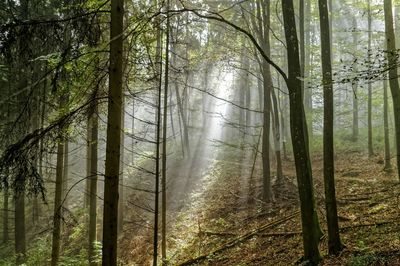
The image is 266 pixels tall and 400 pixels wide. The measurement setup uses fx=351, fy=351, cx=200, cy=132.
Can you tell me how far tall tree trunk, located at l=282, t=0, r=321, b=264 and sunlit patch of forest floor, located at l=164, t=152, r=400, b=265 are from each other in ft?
2.11

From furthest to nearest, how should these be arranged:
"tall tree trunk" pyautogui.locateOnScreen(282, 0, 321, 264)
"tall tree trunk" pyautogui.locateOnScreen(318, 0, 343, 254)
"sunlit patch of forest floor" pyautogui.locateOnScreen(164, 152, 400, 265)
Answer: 1. "sunlit patch of forest floor" pyautogui.locateOnScreen(164, 152, 400, 265)
2. "tall tree trunk" pyautogui.locateOnScreen(318, 0, 343, 254)
3. "tall tree trunk" pyautogui.locateOnScreen(282, 0, 321, 264)

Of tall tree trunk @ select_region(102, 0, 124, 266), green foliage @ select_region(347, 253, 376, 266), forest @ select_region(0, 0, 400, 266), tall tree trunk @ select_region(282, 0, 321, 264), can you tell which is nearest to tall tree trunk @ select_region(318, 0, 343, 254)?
forest @ select_region(0, 0, 400, 266)

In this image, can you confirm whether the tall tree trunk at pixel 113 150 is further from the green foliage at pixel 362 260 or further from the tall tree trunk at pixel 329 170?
the green foliage at pixel 362 260

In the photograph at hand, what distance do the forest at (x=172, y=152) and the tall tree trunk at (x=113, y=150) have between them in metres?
0.02

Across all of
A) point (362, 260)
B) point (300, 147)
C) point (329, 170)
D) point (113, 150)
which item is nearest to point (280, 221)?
point (329, 170)

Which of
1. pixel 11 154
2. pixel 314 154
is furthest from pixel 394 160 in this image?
pixel 11 154

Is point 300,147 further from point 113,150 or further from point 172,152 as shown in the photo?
point 172,152

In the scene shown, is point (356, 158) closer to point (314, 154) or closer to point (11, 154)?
point (314, 154)

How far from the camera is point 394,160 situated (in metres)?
16.2

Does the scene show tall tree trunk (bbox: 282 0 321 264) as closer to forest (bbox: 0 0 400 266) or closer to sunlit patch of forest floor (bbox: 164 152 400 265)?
forest (bbox: 0 0 400 266)

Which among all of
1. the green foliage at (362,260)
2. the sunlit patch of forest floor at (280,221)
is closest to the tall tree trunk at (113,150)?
the sunlit patch of forest floor at (280,221)

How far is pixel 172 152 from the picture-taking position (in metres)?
13.2

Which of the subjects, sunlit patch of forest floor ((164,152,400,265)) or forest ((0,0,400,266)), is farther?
sunlit patch of forest floor ((164,152,400,265))

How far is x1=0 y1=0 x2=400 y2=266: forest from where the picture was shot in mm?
6012
